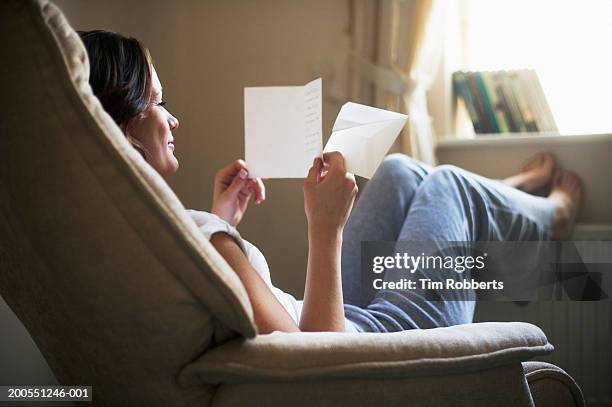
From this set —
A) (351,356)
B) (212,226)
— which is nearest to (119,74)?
(212,226)

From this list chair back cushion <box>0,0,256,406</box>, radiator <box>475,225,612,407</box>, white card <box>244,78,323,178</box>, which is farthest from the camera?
radiator <box>475,225,612,407</box>

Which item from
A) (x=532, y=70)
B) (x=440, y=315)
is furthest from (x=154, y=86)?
(x=532, y=70)

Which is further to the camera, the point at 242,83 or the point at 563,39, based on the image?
the point at 242,83

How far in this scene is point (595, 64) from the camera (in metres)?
2.08

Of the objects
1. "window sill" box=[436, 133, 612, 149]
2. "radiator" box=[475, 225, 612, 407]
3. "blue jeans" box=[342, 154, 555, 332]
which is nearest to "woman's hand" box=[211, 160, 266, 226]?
"blue jeans" box=[342, 154, 555, 332]

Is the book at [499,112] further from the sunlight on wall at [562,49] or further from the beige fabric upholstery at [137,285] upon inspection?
the beige fabric upholstery at [137,285]

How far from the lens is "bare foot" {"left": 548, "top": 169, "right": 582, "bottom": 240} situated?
178 centimetres

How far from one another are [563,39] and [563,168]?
478mm

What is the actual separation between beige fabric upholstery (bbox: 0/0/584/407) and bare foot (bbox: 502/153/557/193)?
4.16 ft

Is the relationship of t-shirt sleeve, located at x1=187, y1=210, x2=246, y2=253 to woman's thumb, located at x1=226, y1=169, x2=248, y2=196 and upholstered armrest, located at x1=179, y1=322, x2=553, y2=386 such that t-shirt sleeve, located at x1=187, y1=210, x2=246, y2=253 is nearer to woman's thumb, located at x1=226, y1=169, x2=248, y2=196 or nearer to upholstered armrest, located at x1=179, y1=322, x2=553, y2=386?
upholstered armrest, located at x1=179, y1=322, x2=553, y2=386

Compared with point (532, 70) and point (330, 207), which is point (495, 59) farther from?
point (330, 207)

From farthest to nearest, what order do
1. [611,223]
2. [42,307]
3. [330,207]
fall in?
[611,223], [330,207], [42,307]

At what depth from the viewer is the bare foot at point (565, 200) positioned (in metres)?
1.78

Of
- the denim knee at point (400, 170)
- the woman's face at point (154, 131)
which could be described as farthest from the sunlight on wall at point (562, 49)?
the woman's face at point (154, 131)
